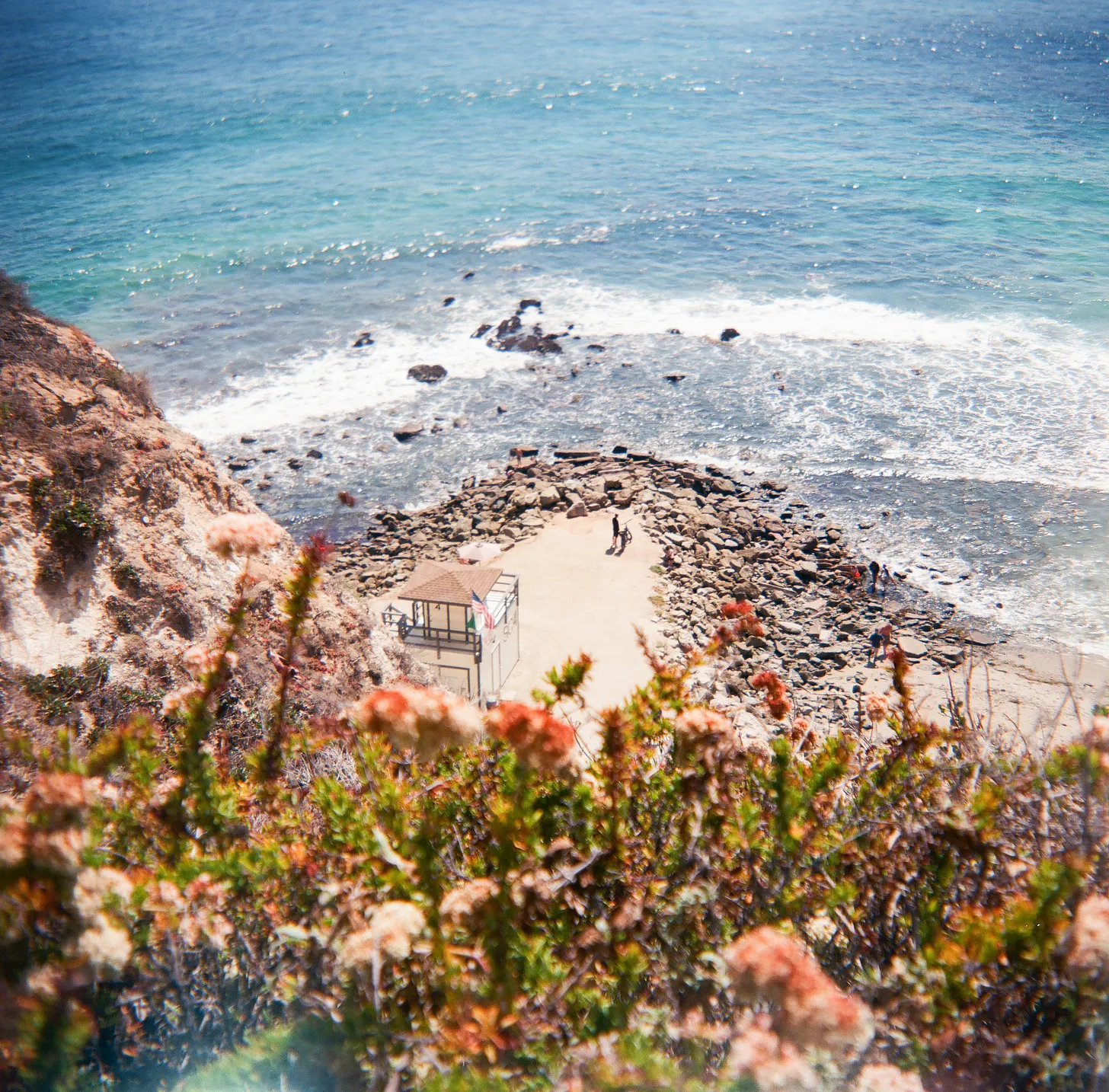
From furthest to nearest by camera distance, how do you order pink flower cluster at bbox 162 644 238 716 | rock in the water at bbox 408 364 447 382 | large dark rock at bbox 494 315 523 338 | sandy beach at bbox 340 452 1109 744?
large dark rock at bbox 494 315 523 338
rock in the water at bbox 408 364 447 382
sandy beach at bbox 340 452 1109 744
pink flower cluster at bbox 162 644 238 716

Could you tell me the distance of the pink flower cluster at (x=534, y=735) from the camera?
2828 mm

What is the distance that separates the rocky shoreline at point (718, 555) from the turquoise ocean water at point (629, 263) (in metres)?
1.48

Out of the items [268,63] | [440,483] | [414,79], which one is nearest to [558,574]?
[440,483]

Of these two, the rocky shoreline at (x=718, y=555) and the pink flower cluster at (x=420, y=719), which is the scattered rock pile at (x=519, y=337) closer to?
the rocky shoreline at (x=718, y=555)

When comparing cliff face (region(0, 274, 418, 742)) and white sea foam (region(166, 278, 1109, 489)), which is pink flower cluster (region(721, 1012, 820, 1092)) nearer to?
cliff face (region(0, 274, 418, 742))

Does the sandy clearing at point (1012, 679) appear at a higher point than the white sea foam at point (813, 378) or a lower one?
lower

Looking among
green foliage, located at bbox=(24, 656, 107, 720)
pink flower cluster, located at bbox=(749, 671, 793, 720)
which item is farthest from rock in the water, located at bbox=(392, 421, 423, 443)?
pink flower cluster, located at bbox=(749, 671, 793, 720)

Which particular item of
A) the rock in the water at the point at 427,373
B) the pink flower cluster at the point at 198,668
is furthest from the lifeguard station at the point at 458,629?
the rock in the water at the point at 427,373

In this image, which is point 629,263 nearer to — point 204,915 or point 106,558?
point 106,558

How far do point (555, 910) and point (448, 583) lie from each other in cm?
1114

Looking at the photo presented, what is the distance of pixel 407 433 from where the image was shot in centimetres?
2570

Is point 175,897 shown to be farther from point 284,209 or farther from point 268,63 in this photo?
point 268,63

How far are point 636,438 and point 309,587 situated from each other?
2162 cm

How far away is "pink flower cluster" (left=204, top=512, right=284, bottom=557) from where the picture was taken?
3896mm
